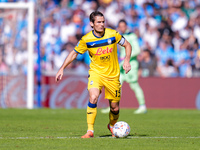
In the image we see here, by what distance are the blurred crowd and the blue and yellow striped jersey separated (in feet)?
29.6

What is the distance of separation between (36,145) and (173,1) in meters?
16.1

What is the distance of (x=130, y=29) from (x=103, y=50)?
12.5 m

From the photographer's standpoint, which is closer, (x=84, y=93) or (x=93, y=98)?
(x=93, y=98)

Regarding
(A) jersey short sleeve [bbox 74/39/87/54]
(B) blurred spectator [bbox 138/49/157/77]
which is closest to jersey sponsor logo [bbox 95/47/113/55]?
(A) jersey short sleeve [bbox 74/39/87/54]

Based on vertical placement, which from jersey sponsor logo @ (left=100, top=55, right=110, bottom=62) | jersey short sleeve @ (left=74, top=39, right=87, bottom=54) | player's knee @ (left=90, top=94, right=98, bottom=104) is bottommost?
player's knee @ (left=90, top=94, right=98, bottom=104)

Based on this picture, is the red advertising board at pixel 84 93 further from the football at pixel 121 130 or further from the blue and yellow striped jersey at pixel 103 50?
the football at pixel 121 130

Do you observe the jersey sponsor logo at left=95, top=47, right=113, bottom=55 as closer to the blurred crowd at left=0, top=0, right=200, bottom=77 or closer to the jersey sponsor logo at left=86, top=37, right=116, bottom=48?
the jersey sponsor logo at left=86, top=37, right=116, bottom=48

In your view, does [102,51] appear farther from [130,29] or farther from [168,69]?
[130,29]

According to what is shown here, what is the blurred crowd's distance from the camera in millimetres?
16625

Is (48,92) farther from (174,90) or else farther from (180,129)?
(180,129)

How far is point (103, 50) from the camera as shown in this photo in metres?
7.74

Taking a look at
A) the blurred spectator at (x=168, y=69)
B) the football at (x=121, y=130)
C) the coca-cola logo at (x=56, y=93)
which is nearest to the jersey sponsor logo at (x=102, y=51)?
the football at (x=121, y=130)

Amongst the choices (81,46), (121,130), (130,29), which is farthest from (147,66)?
(121,130)

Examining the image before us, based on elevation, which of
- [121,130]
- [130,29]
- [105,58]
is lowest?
[121,130]
